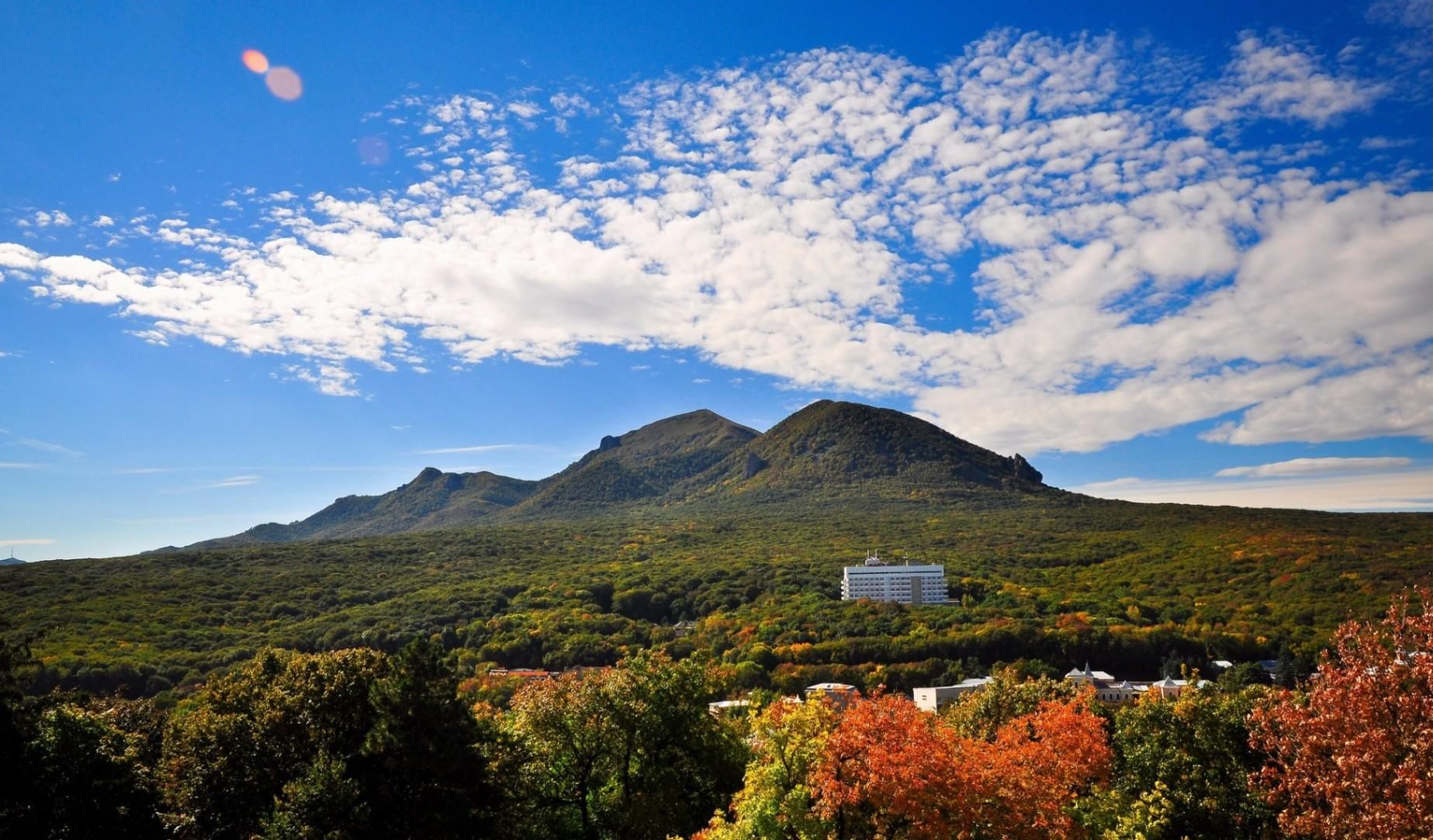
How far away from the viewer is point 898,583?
93.9 meters

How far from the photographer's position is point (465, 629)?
71312 mm

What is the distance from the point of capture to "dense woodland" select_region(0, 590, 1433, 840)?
1223 cm

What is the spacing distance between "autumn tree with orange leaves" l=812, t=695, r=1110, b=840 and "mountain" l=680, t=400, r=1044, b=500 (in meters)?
140

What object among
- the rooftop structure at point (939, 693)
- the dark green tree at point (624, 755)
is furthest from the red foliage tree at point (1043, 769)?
the rooftop structure at point (939, 693)

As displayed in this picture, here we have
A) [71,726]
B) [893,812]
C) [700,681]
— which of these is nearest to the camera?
[893,812]

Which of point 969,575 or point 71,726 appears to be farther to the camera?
point 969,575

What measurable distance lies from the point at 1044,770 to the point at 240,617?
230 ft

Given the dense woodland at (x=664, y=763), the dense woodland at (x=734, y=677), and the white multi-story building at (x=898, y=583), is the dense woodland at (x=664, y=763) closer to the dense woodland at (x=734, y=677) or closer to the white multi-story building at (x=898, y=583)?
the dense woodland at (x=734, y=677)

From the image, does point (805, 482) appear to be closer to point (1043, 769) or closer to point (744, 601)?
point (744, 601)

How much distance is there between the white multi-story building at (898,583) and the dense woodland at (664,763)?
68.0 m

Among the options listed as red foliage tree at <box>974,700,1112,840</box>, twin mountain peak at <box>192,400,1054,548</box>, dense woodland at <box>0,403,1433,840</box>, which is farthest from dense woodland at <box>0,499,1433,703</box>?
twin mountain peak at <box>192,400,1054,548</box>

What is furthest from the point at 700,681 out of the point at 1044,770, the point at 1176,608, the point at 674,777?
the point at 1176,608

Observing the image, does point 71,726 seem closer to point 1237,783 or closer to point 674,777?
point 674,777

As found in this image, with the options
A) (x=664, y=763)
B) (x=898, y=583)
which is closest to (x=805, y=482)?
(x=898, y=583)
